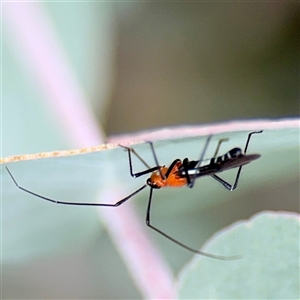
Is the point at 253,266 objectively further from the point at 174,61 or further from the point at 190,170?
the point at 174,61

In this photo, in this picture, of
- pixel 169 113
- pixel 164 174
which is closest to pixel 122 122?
pixel 169 113

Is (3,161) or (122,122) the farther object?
(122,122)

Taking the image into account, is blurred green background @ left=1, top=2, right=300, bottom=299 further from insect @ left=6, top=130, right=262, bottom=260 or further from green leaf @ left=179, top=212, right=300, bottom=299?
green leaf @ left=179, top=212, right=300, bottom=299

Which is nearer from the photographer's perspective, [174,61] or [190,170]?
[190,170]

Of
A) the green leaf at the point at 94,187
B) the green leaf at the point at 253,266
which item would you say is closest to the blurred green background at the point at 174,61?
the green leaf at the point at 94,187

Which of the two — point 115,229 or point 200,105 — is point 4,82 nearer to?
point 115,229

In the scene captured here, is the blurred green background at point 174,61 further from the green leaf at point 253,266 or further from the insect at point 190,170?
the green leaf at point 253,266

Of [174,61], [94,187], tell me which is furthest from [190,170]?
[174,61]

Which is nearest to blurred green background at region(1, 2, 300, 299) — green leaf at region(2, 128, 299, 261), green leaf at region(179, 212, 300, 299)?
green leaf at region(2, 128, 299, 261)

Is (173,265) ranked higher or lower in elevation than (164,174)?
lower

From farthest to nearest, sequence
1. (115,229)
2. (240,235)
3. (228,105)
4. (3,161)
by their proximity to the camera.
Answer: (228,105) < (115,229) < (240,235) < (3,161)
